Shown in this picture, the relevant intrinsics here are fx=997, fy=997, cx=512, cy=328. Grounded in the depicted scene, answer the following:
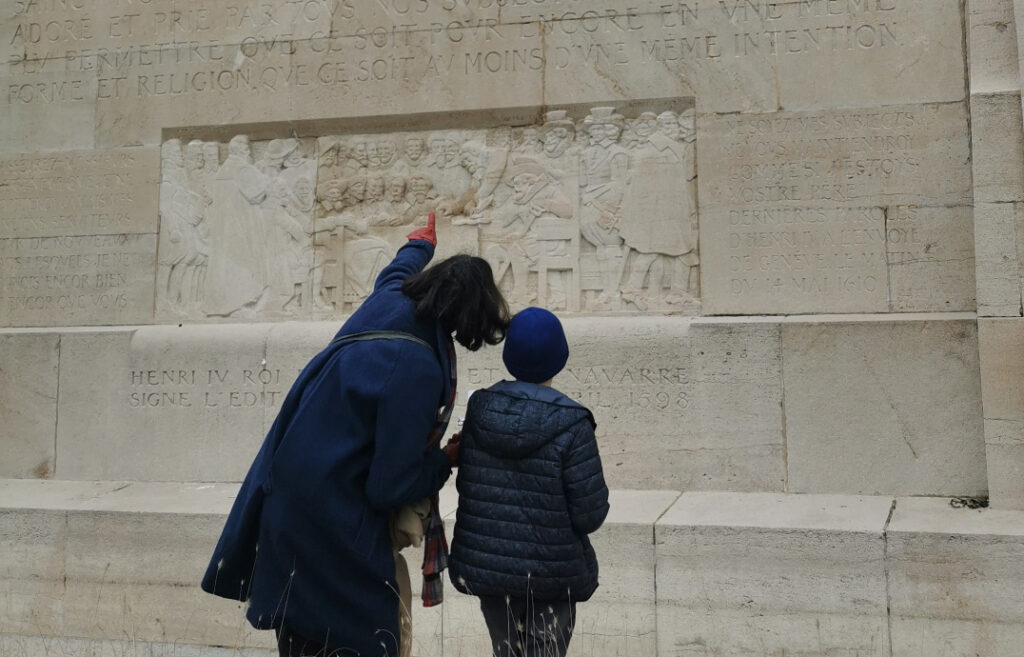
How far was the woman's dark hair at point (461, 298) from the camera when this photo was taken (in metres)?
3.46

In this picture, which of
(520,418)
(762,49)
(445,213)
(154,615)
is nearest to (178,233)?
(445,213)

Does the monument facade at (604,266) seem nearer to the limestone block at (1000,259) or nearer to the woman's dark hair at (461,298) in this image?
the limestone block at (1000,259)

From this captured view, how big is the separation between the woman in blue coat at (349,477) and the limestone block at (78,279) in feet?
17.5

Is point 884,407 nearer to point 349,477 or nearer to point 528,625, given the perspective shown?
point 528,625

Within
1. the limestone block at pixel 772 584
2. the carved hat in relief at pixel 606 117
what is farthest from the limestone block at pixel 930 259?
the carved hat in relief at pixel 606 117

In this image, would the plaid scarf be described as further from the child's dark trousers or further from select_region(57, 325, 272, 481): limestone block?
select_region(57, 325, 272, 481): limestone block

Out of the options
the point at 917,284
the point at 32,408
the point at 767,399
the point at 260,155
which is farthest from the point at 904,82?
the point at 32,408

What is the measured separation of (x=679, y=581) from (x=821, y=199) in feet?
9.89

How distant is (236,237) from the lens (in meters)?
8.20

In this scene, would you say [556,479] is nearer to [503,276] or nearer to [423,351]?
[423,351]

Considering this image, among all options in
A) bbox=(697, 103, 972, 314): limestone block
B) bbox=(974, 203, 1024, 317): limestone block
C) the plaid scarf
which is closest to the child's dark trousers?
the plaid scarf

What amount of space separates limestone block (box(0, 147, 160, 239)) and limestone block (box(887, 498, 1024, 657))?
20.5 feet

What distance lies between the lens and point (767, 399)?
266 inches

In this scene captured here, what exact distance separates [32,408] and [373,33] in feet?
13.3
